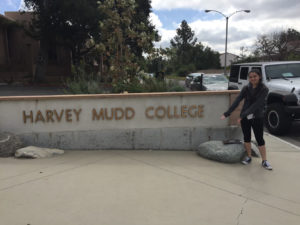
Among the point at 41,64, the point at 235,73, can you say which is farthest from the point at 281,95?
the point at 41,64

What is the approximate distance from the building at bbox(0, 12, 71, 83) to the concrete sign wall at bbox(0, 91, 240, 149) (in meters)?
19.5

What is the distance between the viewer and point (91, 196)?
131 inches

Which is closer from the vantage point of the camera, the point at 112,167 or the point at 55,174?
the point at 55,174

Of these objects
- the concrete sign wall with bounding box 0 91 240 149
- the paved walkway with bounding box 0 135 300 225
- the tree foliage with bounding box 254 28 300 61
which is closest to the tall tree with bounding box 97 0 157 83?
the concrete sign wall with bounding box 0 91 240 149

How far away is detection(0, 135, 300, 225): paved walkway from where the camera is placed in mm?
2908

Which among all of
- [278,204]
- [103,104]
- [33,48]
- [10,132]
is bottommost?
[278,204]

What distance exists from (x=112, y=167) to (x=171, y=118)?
1.62 m

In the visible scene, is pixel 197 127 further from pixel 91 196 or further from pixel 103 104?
pixel 91 196

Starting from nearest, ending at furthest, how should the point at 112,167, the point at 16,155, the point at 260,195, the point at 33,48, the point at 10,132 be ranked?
1. the point at 260,195
2. the point at 112,167
3. the point at 16,155
4. the point at 10,132
5. the point at 33,48

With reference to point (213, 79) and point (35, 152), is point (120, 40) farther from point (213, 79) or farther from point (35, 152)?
point (213, 79)

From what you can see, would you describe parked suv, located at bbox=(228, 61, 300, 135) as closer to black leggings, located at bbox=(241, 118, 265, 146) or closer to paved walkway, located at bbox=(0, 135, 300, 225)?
paved walkway, located at bbox=(0, 135, 300, 225)

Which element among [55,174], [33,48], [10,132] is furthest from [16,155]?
[33,48]

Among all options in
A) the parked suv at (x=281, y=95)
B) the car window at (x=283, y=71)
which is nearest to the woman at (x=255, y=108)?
the parked suv at (x=281, y=95)

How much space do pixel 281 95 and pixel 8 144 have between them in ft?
20.8
